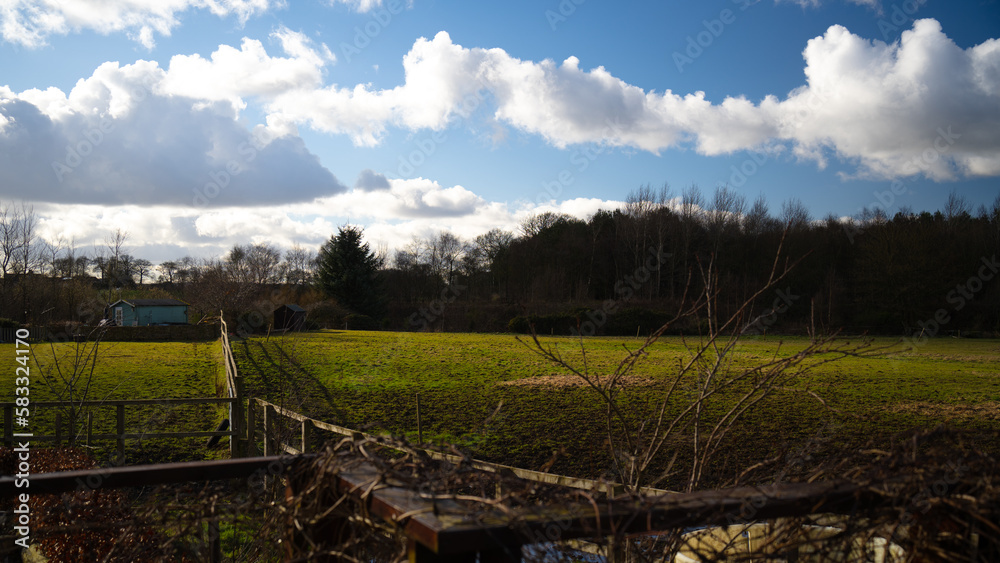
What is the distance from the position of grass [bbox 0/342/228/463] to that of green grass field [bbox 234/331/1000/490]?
1.57 m

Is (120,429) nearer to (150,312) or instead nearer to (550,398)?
(550,398)

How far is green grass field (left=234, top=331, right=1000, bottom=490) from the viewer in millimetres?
10609

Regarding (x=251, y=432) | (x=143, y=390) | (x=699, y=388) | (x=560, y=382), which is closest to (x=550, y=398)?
(x=560, y=382)

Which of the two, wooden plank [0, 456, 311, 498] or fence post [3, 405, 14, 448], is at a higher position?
wooden plank [0, 456, 311, 498]

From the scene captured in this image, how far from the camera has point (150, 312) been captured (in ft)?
159

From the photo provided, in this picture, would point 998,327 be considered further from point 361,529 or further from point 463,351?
point 361,529

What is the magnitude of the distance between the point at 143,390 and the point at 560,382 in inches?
475

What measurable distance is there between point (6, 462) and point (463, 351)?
902 inches

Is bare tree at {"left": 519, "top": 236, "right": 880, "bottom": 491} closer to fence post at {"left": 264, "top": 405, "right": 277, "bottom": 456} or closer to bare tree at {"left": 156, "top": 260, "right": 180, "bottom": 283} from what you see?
fence post at {"left": 264, "top": 405, "right": 277, "bottom": 456}

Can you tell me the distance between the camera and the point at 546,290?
5225 cm

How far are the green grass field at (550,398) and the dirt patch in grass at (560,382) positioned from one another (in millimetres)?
145

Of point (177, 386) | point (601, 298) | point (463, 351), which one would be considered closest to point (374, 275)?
point (601, 298)

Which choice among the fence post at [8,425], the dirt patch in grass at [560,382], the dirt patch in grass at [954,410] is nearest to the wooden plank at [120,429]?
the fence post at [8,425]

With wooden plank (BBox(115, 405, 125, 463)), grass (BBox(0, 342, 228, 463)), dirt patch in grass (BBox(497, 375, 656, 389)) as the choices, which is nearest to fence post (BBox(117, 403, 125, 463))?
wooden plank (BBox(115, 405, 125, 463))
